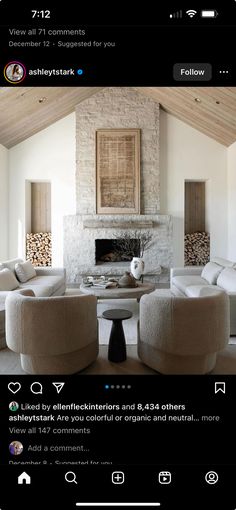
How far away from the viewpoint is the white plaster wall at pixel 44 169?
6.40 meters

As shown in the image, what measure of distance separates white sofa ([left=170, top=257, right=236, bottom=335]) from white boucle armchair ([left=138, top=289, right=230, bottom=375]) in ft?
3.25

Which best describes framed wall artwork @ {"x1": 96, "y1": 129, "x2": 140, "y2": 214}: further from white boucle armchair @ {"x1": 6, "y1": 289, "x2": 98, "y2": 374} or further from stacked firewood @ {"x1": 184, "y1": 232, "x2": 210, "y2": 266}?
white boucle armchair @ {"x1": 6, "y1": 289, "x2": 98, "y2": 374}

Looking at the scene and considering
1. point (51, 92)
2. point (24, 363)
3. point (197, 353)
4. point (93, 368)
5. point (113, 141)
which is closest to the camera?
point (197, 353)

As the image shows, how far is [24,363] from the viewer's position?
1.96 metres

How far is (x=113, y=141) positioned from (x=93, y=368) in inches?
203

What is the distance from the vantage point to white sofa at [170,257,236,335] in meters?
2.91
